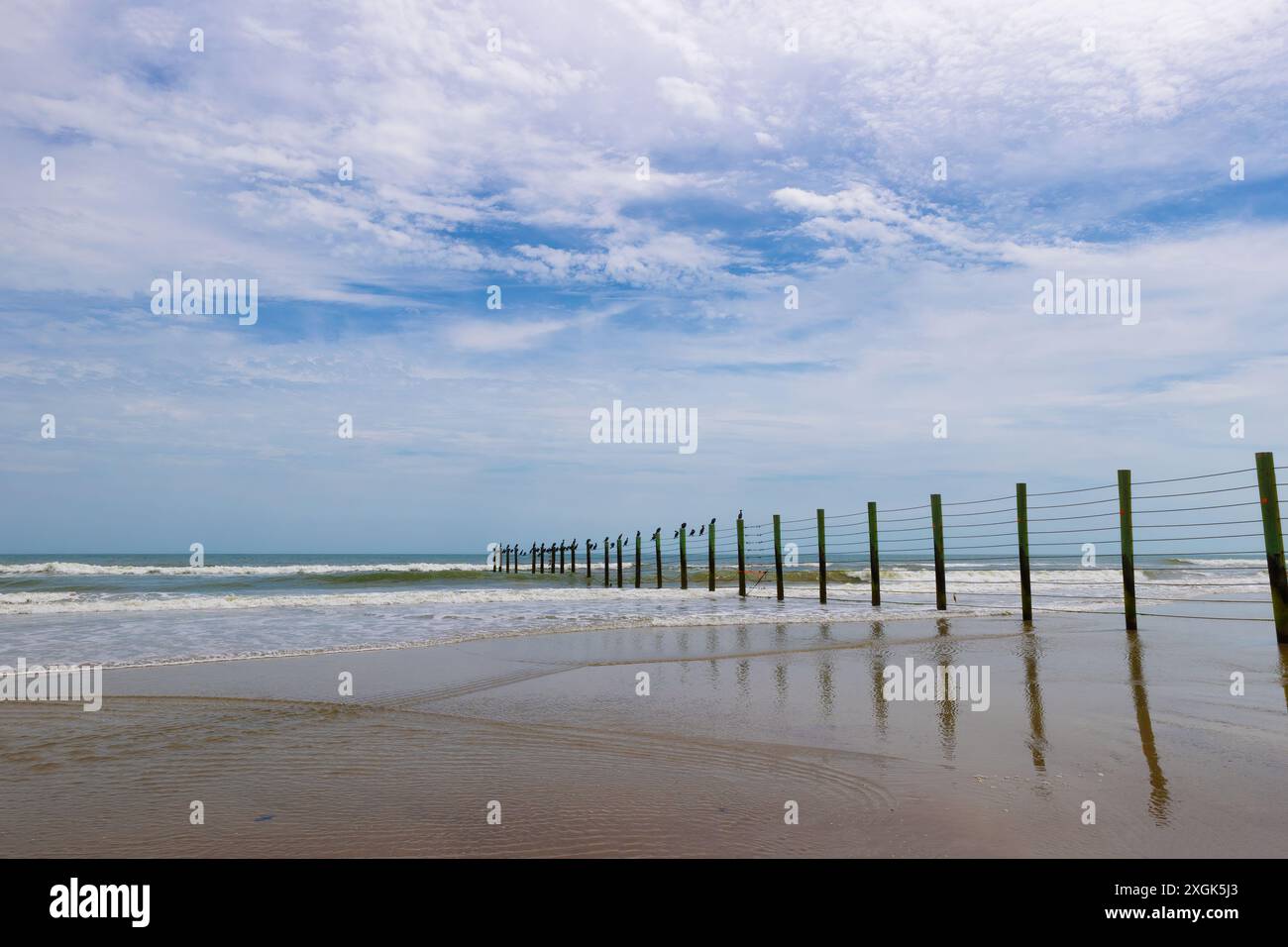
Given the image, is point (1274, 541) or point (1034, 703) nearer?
point (1034, 703)

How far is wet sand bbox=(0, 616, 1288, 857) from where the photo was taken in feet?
11.5

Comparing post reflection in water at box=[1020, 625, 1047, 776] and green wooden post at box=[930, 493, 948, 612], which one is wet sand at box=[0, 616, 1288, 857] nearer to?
post reflection in water at box=[1020, 625, 1047, 776]

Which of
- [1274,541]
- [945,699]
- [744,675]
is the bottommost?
[744,675]

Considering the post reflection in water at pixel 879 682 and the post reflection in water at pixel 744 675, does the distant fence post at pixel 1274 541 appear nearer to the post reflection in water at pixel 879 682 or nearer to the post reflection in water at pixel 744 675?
the post reflection in water at pixel 879 682

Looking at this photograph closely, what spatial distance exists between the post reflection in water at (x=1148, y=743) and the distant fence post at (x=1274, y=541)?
2.26m

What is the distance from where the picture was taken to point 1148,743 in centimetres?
491

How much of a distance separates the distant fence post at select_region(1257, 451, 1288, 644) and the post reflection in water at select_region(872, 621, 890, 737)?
181 inches

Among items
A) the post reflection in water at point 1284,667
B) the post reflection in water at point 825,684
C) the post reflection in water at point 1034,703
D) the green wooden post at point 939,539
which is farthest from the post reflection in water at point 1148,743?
the green wooden post at point 939,539

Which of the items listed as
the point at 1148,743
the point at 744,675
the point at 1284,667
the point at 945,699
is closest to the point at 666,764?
the point at 945,699

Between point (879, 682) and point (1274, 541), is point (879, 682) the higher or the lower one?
the lower one

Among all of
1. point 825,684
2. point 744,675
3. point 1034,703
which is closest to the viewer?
point 1034,703

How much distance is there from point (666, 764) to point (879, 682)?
339 cm

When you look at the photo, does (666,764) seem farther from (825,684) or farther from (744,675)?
(744,675)
